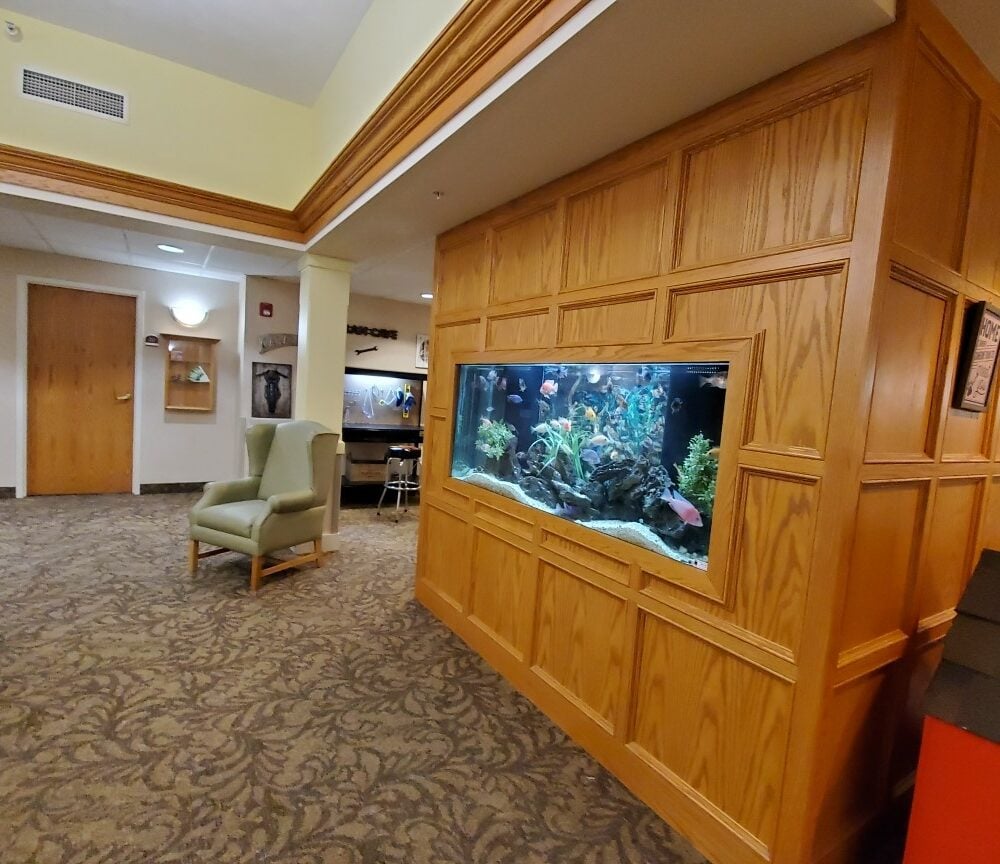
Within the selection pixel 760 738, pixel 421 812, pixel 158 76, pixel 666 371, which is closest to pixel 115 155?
pixel 158 76

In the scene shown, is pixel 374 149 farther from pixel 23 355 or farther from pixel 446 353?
pixel 23 355

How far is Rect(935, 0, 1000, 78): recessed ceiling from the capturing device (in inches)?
51.8

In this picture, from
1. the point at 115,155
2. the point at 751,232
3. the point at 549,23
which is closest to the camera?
the point at 549,23

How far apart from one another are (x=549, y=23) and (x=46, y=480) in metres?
6.46

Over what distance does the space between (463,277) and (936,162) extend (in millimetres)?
2090

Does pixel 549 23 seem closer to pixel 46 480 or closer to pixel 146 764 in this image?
pixel 146 764

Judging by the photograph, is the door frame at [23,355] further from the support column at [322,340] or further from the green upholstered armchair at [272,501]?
the green upholstered armchair at [272,501]

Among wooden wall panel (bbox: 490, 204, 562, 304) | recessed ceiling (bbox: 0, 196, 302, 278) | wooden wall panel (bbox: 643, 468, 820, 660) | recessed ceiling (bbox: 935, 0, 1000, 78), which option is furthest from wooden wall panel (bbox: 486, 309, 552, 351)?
recessed ceiling (bbox: 0, 196, 302, 278)

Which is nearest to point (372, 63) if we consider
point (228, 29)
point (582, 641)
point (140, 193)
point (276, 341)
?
point (228, 29)

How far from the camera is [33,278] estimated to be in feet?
16.8

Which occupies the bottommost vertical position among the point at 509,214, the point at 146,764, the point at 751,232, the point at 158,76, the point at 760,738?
the point at 146,764

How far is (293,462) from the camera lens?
388 centimetres

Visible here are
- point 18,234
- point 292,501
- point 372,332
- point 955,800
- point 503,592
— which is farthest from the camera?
point 372,332

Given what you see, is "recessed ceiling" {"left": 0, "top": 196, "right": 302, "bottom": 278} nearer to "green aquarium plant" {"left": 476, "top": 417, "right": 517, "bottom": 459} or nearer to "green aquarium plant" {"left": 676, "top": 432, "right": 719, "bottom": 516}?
"green aquarium plant" {"left": 476, "top": 417, "right": 517, "bottom": 459}
